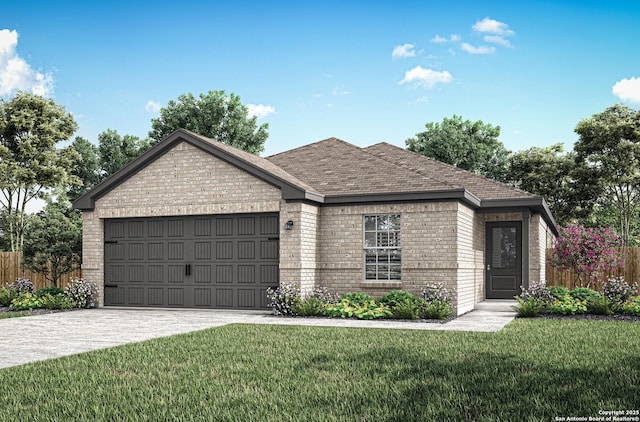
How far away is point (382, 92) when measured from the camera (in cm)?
2602

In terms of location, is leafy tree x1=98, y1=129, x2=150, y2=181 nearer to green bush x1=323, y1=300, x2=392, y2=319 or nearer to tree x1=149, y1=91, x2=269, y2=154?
tree x1=149, y1=91, x2=269, y2=154

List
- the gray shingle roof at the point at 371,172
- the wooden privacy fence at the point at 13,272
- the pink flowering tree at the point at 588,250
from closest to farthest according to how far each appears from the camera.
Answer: the gray shingle roof at the point at 371,172 < the pink flowering tree at the point at 588,250 < the wooden privacy fence at the point at 13,272

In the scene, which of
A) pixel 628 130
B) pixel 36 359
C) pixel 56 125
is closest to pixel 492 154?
pixel 628 130

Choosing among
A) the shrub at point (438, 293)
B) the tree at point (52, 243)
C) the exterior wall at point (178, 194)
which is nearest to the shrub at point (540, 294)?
the shrub at point (438, 293)

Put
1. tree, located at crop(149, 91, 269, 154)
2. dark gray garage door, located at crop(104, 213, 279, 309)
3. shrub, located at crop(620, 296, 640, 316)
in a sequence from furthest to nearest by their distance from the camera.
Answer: tree, located at crop(149, 91, 269, 154)
dark gray garage door, located at crop(104, 213, 279, 309)
shrub, located at crop(620, 296, 640, 316)

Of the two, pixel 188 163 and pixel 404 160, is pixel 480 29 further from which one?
pixel 188 163

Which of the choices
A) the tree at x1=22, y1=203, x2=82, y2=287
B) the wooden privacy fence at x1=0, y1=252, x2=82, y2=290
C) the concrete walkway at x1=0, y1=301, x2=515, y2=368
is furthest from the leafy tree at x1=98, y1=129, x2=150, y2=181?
the concrete walkway at x1=0, y1=301, x2=515, y2=368

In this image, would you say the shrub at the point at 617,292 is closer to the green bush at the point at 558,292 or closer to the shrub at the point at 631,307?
the shrub at the point at 631,307

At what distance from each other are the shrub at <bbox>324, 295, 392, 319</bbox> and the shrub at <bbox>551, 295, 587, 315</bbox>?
4.09 meters

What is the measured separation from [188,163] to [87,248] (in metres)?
4.13

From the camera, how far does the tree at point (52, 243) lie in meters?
20.5

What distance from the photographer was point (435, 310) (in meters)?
15.1

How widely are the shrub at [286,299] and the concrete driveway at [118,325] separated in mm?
390

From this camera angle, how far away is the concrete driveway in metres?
10.9
